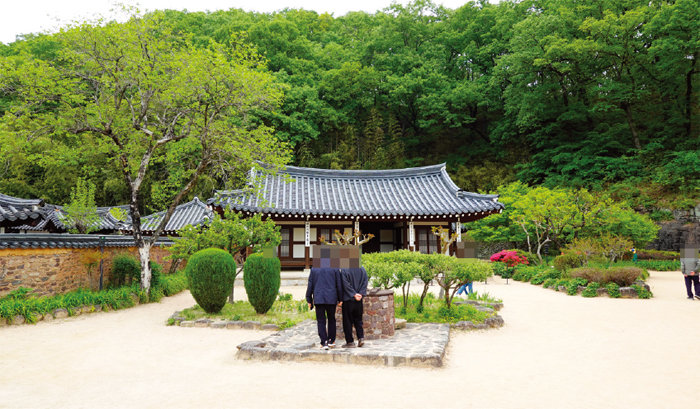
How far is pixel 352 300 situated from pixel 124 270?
30.6 feet

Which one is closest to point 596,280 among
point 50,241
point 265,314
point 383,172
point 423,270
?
point 423,270

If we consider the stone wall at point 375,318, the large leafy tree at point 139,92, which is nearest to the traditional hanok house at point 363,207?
the large leafy tree at point 139,92

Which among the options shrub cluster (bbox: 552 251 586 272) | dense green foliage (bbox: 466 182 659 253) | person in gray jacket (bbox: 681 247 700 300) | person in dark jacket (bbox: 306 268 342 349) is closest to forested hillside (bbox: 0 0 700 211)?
dense green foliage (bbox: 466 182 659 253)

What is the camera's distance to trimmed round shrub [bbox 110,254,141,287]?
462 inches

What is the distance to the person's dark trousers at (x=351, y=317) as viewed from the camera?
5582 millimetres

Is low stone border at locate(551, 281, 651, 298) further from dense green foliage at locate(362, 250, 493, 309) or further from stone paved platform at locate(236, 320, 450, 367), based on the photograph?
stone paved platform at locate(236, 320, 450, 367)

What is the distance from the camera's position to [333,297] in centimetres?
543

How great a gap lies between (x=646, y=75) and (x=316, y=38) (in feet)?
87.3

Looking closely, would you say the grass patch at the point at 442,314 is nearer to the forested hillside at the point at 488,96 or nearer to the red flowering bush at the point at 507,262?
the red flowering bush at the point at 507,262

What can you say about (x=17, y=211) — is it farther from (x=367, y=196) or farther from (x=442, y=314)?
(x=367, y=196)

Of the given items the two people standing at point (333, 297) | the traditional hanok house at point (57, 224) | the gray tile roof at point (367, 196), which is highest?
the gray tile roof at point (367, 196)

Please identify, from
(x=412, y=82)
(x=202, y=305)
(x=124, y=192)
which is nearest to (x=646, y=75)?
(x=412, y=82)

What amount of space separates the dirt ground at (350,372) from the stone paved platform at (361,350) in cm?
16

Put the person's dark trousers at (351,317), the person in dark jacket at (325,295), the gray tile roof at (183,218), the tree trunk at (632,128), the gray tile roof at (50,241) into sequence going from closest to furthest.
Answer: the person in dark jacket at (325,295)
the person's dark trousers at (351,317)
the gray tile roof at (50,241)
the gray tile roof at (183,218)
the tree trunk at (632,128)
